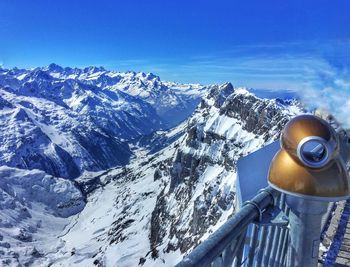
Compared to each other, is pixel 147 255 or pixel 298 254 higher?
pixel 298 254

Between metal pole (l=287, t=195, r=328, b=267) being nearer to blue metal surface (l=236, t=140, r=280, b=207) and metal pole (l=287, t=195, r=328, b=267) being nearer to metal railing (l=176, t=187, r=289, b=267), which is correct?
metal railing (l=176, t=187, r=289, b=267)

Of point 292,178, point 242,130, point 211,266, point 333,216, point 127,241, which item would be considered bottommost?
point 127,241

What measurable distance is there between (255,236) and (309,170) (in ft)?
3.96

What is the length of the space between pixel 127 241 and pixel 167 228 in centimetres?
2082

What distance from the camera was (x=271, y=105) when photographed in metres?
174

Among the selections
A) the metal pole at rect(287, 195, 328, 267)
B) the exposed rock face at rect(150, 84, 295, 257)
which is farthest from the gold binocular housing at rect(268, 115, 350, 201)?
the exposed rock face at rect(150, 84, 295, 257)

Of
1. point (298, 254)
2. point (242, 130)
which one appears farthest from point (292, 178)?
point (242, 130)

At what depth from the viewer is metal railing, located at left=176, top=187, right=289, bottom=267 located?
12.5 feet

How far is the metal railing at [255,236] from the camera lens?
12.5 ft

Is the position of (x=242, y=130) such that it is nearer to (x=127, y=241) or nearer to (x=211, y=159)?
(x=211, y=159)

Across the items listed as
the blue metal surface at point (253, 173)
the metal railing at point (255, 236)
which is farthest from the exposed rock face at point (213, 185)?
the metal railing at point (255, 236)

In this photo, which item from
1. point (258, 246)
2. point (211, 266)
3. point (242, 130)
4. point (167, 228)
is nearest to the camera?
point (211, 266)

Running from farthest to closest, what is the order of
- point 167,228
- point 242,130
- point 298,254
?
point 242,130 < point 167,228 < point 298,254

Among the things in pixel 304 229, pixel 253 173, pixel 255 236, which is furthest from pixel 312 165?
pixel 253 173
